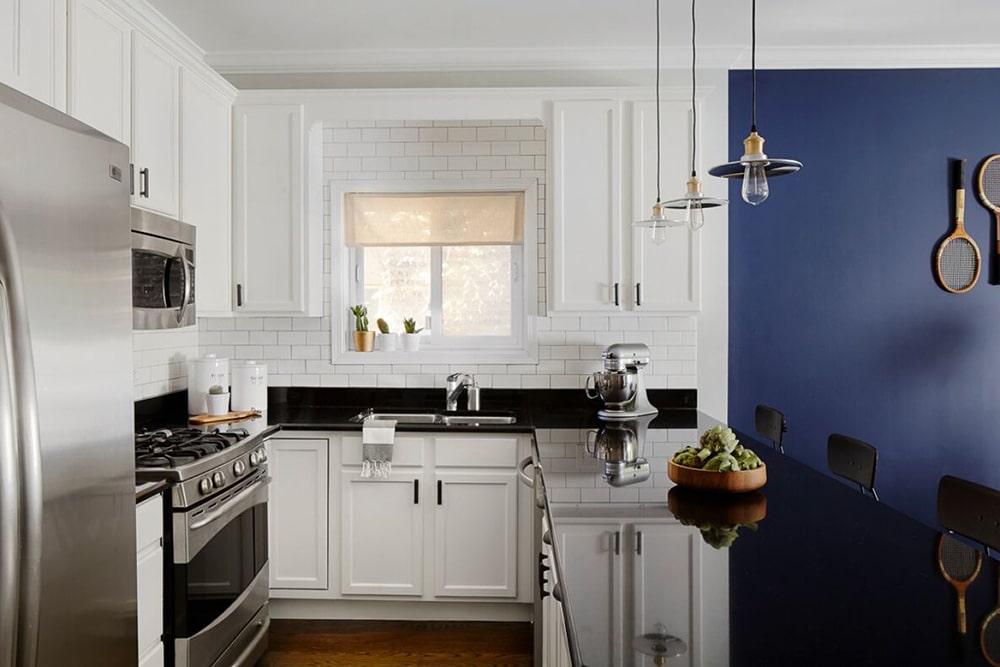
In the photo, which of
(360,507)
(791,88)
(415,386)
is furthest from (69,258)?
(791,88)

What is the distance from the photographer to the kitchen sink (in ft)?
10.9

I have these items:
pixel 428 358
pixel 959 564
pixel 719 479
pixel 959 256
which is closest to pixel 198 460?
pixel 428 358

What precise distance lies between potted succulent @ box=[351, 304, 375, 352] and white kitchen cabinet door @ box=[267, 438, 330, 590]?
0.66 meters

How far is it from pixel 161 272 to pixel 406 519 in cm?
151

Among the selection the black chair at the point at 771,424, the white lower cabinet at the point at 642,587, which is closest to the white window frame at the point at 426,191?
the black chair at the point at 771,424

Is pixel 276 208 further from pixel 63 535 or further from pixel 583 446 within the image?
pixel 63 535

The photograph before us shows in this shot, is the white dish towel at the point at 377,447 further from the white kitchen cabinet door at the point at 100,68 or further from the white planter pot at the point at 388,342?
the white kitchen cabinet door at the point at 100,68

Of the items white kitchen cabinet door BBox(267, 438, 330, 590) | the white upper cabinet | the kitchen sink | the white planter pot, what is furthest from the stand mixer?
white kitchen cabinet door BBox(267, 438, 330, 590)

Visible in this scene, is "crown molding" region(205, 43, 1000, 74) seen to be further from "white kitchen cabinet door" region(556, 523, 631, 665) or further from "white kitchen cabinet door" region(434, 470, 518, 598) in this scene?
"white kitchen cabinet door" region(556, 523, 631, 665)

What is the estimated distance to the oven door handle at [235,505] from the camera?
2.34m

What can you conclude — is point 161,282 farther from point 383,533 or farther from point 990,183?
point 990,183

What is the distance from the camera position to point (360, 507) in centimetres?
Answer: 322

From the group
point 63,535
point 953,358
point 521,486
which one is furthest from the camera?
point 953,358

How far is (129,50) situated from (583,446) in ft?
7.16
